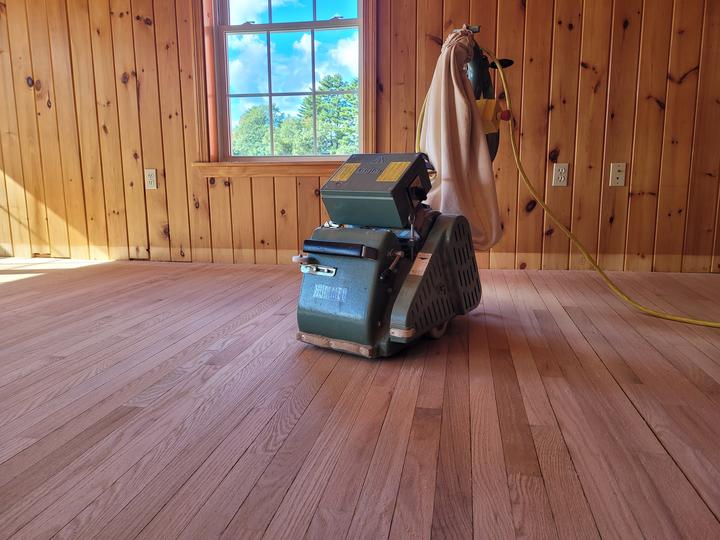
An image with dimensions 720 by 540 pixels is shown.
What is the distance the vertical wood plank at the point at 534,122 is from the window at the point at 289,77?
0.90 meters

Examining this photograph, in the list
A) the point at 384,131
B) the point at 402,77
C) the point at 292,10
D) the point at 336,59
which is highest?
the point at 292,10

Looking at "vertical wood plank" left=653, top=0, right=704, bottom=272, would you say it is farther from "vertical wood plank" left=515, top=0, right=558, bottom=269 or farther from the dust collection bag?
the dust collection bag

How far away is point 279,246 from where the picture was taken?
10.6ft

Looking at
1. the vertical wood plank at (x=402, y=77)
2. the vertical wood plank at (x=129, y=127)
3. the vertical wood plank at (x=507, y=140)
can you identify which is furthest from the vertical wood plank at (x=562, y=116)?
the vertical wood plank at (x=129, y=127)

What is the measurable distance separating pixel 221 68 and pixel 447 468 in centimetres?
281

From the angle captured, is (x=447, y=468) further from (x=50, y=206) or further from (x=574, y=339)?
(x=50, y=206)

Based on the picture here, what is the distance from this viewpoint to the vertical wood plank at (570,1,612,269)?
108 inches

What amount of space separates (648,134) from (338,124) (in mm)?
1630

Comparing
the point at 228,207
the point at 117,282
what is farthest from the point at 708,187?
the point at 117,282

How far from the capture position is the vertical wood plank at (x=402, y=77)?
2.87 metres

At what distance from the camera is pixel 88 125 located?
3.32 metres

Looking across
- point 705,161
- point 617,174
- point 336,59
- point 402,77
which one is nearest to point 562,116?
point 617,174

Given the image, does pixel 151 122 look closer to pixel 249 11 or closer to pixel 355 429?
pixel 249 11

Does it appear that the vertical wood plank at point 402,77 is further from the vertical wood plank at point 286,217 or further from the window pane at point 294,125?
the vertical wood plank at point 286,217
